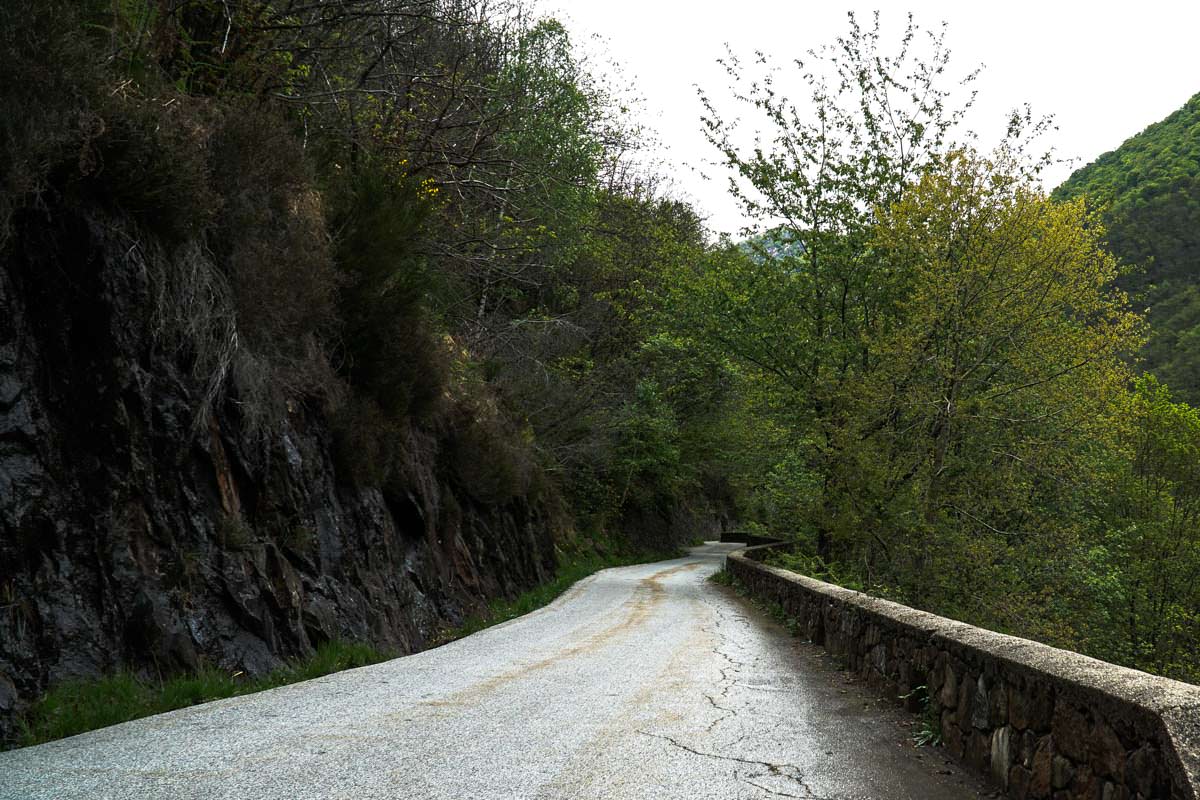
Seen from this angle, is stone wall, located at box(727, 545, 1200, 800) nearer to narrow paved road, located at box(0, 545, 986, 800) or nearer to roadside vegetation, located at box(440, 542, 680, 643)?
narrow paved road, located at box(0, 545, 986, 800)

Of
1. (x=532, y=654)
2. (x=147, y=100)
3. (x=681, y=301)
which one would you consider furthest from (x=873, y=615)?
(x=681, y=301)

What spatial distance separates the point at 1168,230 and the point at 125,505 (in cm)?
6594

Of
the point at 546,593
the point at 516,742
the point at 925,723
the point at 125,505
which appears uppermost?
the point at 125,505

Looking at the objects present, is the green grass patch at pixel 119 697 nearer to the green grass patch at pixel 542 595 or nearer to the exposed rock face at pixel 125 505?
the exposed rock face at pixel 125 505

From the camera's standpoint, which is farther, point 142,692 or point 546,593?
point 546,593

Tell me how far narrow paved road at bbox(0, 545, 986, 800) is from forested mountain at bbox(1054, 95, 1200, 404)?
47.5 metres

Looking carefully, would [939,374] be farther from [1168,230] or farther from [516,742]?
[1168,230]

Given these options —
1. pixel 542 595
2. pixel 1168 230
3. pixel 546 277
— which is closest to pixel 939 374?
pixel 542 595

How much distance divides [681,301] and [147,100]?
54.5 feet

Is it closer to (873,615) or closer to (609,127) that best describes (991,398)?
(873,615)

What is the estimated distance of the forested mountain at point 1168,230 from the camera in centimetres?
4981

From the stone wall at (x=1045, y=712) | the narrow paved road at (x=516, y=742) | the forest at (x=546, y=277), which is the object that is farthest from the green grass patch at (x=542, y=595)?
the stone wall at (x=1045, y=712)

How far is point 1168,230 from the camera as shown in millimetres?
56938

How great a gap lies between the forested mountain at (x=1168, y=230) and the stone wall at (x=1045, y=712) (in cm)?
4715
